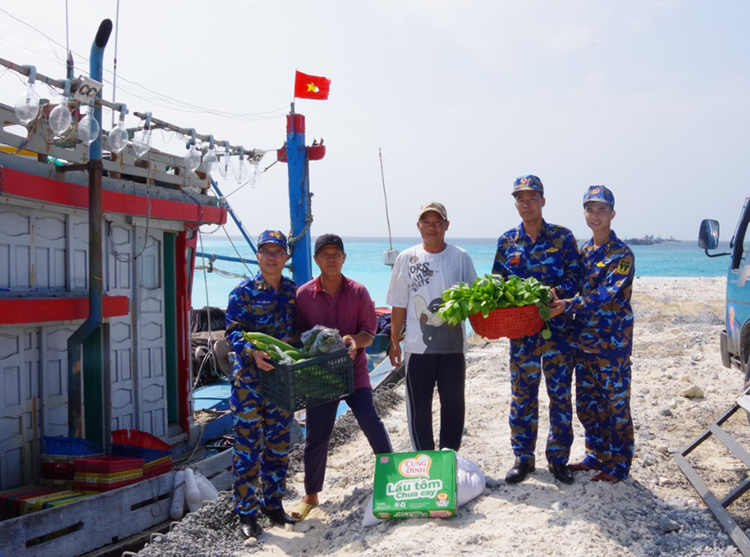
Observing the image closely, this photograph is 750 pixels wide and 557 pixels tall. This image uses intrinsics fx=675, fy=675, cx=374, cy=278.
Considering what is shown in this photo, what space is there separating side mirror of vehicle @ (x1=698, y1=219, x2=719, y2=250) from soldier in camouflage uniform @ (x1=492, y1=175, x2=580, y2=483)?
10.1 feet

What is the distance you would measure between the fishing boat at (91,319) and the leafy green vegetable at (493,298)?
1742mm

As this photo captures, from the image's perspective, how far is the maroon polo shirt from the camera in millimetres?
5008

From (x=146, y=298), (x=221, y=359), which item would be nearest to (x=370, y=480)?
(x=221, y=359)

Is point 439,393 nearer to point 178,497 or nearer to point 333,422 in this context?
point 333,422

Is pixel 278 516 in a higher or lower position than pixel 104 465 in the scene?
lower

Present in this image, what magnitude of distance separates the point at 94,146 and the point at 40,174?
1.81 feet

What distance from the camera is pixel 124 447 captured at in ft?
22.1

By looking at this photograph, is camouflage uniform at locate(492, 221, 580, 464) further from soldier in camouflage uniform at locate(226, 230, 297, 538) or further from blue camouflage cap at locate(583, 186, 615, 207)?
soldier in camouflage uniform at locate(226, 230, 297, 538)

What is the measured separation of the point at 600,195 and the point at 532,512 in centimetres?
218

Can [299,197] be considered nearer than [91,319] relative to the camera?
No

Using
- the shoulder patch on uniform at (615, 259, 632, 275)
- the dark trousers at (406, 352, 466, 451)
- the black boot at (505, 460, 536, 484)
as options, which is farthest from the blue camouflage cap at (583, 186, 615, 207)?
the black boot at (505, 460, 536, 484)

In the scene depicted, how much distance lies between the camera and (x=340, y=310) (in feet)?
16.5

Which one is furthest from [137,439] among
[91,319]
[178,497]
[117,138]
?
[117,138]

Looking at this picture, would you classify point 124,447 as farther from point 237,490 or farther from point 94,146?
point 94,146
